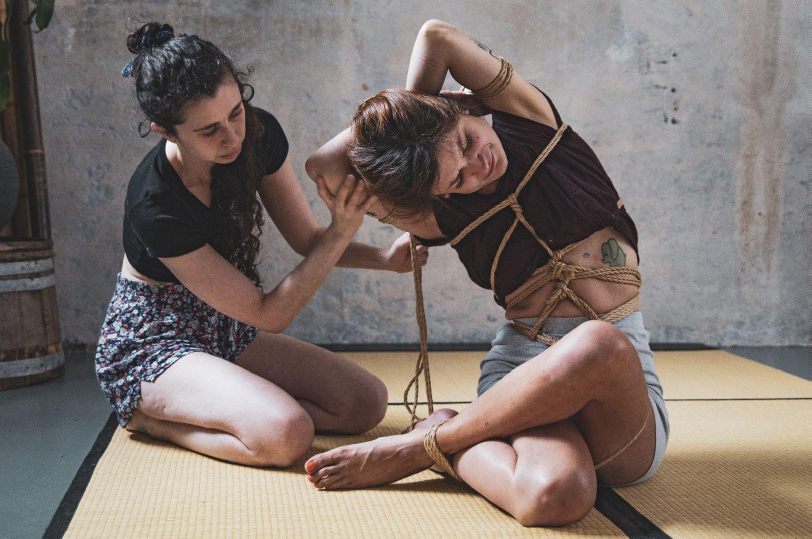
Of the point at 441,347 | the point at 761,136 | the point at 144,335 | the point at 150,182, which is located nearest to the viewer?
the point at 150,182

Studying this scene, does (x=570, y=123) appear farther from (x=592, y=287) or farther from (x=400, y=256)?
(x=592, y=287)

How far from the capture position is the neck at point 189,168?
185cm

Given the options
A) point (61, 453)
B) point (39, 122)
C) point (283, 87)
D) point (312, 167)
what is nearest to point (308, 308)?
point (283, 87)

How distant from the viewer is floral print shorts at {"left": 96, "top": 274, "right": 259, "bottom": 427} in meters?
1.90

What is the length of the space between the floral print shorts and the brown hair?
72cm

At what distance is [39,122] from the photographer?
2.99m

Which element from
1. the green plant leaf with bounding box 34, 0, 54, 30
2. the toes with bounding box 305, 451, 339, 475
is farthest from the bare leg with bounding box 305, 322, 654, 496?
the green plant leaf with bounding box 34, 0, 54, 30

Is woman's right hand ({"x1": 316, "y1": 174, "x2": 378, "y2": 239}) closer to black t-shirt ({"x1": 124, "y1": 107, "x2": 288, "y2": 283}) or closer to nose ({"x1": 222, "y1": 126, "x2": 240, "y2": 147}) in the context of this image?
nose ({"x1": 222, "y1": 126, "x2": 240, "y2": 147})

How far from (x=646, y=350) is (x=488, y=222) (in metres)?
0.46

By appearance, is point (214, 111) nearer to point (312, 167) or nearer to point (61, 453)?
point (312, 167)

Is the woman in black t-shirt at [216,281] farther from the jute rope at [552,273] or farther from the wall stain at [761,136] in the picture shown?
the wall stain at [761,136]

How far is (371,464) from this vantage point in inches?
61.8

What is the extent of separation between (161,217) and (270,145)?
1.23ft

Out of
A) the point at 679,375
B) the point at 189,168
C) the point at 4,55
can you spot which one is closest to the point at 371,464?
the point at 189,168
